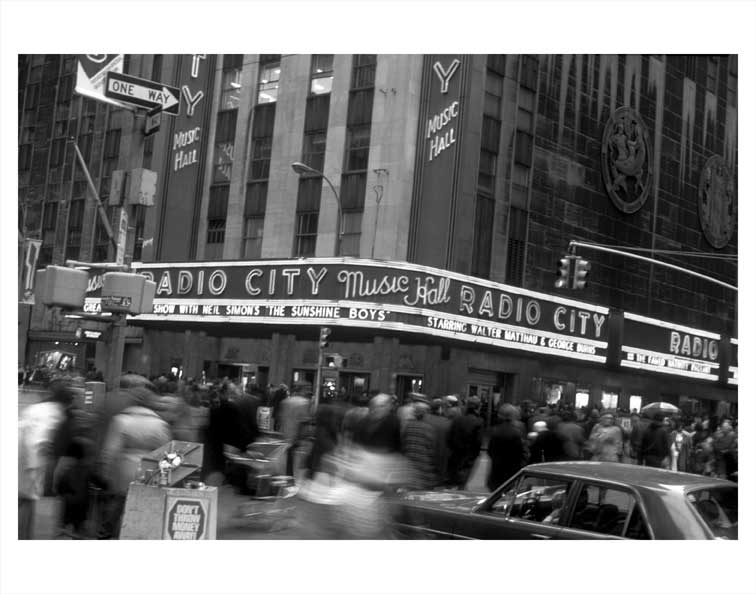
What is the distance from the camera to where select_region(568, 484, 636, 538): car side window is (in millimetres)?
7148

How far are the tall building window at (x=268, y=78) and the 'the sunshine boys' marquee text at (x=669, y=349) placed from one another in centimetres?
1508

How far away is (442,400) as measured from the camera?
17.8 meters

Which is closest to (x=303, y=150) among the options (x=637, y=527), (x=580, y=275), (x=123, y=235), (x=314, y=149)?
(x=314, y=149)

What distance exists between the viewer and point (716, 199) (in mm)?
34969

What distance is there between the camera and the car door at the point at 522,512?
7.74 m

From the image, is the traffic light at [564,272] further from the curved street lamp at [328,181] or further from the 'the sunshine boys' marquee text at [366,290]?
the curved street lamp at [328,181]

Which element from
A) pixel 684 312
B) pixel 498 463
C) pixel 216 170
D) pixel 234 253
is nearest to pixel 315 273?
pixel 234 253

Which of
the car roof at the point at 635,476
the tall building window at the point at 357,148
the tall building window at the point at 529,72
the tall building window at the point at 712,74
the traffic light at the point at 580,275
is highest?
the tall building window at the point at 712,74

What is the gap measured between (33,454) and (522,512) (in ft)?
17.1

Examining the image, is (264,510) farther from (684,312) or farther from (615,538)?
(684,312)

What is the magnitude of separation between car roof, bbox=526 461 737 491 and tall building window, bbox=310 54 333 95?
21.1 metres

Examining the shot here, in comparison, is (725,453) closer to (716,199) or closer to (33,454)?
(33,454)

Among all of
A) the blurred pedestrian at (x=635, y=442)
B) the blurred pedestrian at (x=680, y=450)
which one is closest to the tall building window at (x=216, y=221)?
the blurred pedestrian at (x=635, y=442)
